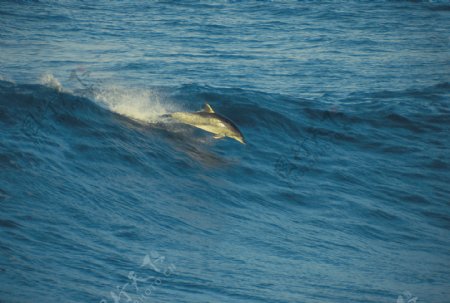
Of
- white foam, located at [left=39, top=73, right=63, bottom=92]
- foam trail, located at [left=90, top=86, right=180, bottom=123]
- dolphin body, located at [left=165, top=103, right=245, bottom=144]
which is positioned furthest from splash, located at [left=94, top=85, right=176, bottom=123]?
dolphin body, located at [left=165, top=103, right=245, bottom=144]

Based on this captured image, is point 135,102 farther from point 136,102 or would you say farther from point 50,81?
point 50,81

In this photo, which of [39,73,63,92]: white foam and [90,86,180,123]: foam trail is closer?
[90,86,180,123]: foam trail

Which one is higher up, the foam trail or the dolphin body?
the foam trail

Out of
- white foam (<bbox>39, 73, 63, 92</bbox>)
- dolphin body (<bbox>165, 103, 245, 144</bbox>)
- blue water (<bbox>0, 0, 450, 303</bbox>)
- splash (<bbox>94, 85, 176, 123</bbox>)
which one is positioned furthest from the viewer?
white foam (<bbox>39, 73, 63, 92</bbox>)

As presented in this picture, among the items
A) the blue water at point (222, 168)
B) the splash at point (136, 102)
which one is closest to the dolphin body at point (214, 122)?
the blue water at point (222, 168)

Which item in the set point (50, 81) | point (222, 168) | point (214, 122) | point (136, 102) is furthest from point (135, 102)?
point (214, 122)

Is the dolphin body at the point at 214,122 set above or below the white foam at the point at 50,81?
below

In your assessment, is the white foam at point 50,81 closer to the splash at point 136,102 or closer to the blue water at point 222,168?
the blue water at point 222,168

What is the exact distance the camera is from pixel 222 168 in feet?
45.9

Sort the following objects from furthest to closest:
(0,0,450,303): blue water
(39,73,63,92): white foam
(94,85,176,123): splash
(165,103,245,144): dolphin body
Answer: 1. (39,73,63,92): white foam
2. (94,85,176,123): splash
3. (165,103,245,144): dolphin body
4. (0,0,450,303): blue water

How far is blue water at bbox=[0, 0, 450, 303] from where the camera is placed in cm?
920

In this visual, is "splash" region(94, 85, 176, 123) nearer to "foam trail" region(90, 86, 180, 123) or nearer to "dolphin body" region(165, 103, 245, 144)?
"foam trail" region(90, 86, 180, 123)

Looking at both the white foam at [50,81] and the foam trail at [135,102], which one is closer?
the foam trail at [135,102]

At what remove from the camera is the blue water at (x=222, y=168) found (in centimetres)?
920
